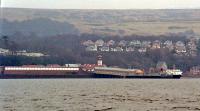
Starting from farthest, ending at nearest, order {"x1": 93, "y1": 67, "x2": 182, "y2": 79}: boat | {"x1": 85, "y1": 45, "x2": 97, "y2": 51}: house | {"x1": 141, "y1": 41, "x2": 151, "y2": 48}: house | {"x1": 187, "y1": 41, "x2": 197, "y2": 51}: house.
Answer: {"x1": 141, "y1": 41, "x2": 151, "y2": 48}: house → {"x1": 187, "y1": 41, "x2": 197, "y2": 51}: house → {"x1": 85, "y1": 45, "x2": 97, "y2": 51}: house → {"x1": 93, "y1": 67, "x2": 182, "y2": 79}: boat

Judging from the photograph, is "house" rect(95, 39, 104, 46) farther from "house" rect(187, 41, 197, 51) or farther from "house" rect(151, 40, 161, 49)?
"house" rect(187, 41, 197, 51)

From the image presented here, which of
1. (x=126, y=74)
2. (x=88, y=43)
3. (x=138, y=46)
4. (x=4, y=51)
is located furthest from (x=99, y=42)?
(x=4, y=51)

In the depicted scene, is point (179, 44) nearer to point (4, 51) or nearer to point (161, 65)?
point (161, 65)

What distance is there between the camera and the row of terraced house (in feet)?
582

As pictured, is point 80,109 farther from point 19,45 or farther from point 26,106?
point 19,45

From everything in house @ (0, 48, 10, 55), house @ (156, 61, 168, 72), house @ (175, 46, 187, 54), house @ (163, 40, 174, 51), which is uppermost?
house @ (163, 40, 174, 51)

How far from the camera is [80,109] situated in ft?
104

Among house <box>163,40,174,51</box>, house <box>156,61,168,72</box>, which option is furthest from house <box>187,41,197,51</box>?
house <box>156,61,168,72</box>

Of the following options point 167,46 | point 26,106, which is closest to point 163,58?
point 167,46

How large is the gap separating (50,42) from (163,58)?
31.7 m

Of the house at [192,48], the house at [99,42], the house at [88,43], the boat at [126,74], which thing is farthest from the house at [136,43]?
the boat at [126,74]

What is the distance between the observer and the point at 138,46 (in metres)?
182

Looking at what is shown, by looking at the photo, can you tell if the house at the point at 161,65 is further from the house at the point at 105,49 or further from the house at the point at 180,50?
the house at the point at 105,49

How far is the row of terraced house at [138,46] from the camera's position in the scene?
17725 cm
